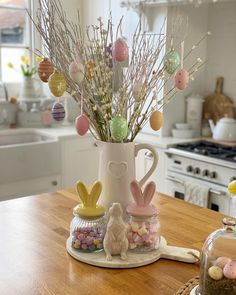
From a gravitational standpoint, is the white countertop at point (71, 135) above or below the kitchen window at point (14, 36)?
below

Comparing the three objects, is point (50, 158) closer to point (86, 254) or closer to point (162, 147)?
point (162, 147)

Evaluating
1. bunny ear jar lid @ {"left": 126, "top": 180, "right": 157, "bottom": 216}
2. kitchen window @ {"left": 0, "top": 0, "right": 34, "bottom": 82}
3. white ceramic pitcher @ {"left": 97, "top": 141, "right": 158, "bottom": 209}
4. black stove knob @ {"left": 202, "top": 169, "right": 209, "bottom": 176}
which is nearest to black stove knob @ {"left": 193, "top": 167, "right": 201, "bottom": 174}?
black stove knob @ {"left": 202, "top": 169, "right": 209, "bottom": 176}

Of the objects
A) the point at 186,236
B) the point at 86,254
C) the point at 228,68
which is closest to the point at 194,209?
the point at 186,236

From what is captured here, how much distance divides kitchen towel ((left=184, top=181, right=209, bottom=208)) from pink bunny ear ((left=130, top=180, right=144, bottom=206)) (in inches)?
63.4

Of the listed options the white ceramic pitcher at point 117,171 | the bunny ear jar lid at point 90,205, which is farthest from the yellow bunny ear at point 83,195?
the white ceramic pitcher at point 117,171

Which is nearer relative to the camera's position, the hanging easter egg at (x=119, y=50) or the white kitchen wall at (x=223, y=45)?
the hanging easter egg at (x=119, y=50)

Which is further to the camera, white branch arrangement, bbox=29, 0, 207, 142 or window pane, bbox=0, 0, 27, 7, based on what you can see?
window pane, bbox=0, 0, 27, 7

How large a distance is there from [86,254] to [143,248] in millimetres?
182

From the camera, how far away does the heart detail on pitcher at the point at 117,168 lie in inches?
57.8

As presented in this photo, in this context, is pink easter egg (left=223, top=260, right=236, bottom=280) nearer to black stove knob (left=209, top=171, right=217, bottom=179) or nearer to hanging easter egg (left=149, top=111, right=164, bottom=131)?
hanging easter egg (left=149, top=111, right=164, bottom=131)

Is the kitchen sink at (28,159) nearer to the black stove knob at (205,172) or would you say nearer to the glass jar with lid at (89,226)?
the black stove knob at (205,172)

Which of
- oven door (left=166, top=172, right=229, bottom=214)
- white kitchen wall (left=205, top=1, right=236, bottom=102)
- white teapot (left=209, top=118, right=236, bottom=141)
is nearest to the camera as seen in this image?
oven door (left=166, top=172, right=229, bottom=214)

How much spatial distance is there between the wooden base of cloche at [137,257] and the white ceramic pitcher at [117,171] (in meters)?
0.18

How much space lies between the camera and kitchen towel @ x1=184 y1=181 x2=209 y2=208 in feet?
9.57
